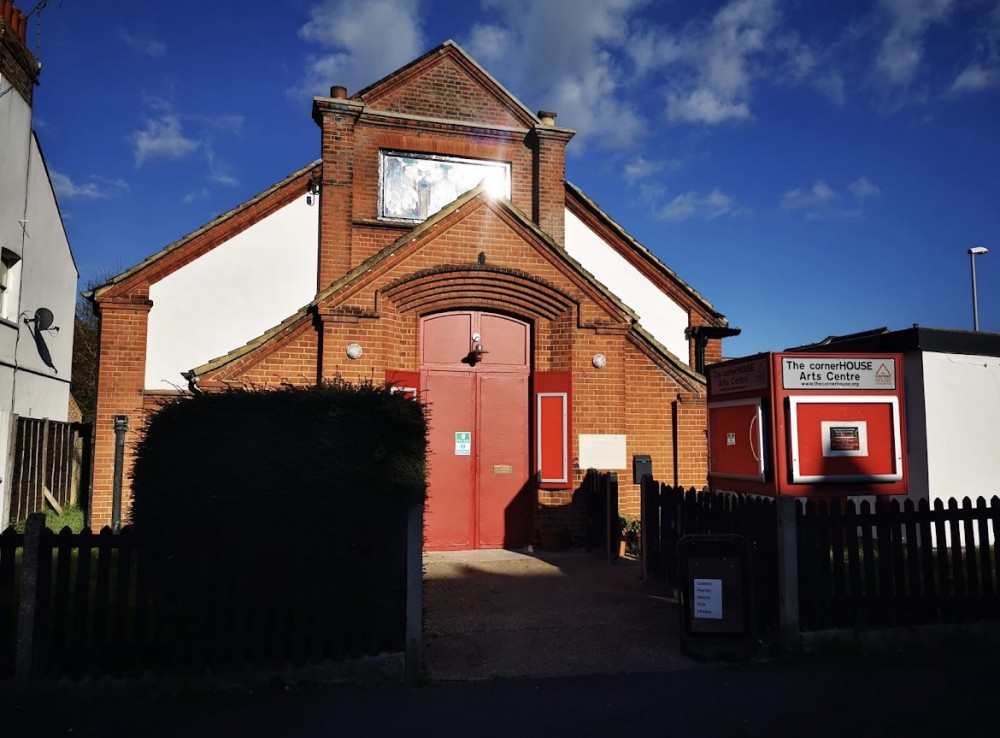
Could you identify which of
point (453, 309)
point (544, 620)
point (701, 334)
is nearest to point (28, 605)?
point (544, 620)

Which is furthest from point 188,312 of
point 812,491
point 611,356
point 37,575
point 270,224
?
point 812,491

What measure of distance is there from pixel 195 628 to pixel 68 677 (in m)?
0.86

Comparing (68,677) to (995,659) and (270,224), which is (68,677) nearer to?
(995,659)

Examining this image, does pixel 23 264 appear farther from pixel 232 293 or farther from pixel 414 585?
pixel 414 585

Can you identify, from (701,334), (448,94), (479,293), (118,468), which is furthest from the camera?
(701,334)

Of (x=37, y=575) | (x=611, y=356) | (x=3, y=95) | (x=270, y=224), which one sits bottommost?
(x=37, y=575)

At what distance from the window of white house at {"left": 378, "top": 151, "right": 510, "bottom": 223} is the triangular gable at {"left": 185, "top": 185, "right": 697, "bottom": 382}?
1892 mm

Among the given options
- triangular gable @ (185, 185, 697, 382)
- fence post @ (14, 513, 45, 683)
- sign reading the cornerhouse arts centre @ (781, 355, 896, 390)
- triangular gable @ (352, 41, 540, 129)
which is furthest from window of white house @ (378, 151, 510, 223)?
fence post @ (14, 513, 45, 683)

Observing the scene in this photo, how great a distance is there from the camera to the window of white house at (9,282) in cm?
1342

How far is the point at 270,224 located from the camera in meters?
12.8

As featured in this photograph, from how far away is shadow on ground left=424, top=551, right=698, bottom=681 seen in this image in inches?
228

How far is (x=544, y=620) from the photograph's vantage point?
6988 millimetres

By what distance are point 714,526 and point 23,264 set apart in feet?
44.6

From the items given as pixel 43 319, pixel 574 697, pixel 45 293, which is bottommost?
pixel 574 697
